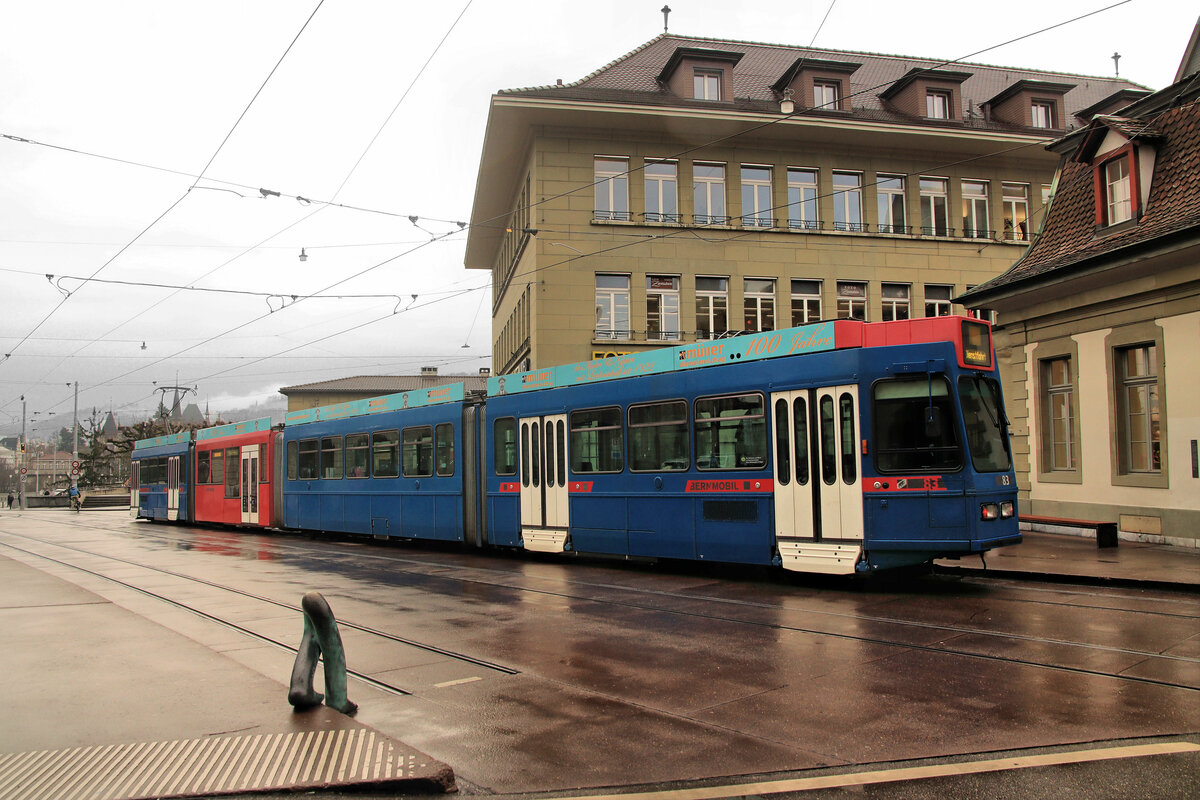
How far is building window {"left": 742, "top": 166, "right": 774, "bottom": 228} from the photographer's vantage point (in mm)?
30141

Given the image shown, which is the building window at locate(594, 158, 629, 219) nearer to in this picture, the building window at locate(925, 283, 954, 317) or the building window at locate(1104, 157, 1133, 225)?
the building window at locate(925, 283, 954, 317)

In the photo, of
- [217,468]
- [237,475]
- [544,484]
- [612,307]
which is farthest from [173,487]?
[544,484]

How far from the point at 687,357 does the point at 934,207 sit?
2168cm

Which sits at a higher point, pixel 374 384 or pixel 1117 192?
pixel 374 384

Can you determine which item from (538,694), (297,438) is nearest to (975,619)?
(538,694)

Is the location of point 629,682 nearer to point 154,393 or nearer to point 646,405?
point 646,405

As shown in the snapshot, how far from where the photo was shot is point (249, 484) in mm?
28547

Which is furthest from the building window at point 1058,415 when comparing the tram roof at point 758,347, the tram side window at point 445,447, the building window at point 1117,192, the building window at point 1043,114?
the building window at point 1043,114

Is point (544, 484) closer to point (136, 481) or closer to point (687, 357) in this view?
point (687, 357)

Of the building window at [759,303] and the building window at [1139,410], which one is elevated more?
the building window at [759,303]

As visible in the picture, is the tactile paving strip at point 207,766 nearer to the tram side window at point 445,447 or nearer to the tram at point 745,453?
the tram at point 745,453

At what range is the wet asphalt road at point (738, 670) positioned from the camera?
205 inches

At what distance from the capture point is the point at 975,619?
9242 mm

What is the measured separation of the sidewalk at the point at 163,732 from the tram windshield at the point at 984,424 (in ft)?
26.6
